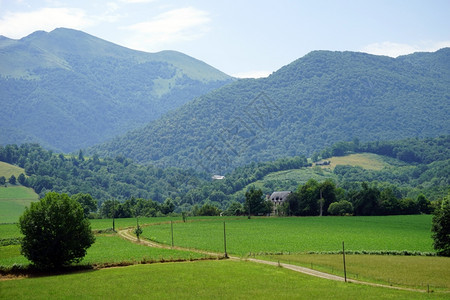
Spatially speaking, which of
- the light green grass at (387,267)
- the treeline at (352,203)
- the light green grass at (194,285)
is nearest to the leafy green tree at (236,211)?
the treeline at (352,203)

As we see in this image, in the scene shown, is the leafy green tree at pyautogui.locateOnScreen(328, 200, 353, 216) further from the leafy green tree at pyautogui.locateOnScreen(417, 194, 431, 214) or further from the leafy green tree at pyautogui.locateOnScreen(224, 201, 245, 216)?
the leafy green tree at pyautogui.locateOnScreen(224, 201, 245, 216)

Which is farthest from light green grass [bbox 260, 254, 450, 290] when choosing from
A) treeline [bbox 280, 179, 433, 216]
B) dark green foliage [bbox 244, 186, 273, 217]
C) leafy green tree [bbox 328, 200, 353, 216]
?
dark green foliage [bbox 244, 186, 273, 217]

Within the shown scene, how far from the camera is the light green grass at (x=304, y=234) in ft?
236

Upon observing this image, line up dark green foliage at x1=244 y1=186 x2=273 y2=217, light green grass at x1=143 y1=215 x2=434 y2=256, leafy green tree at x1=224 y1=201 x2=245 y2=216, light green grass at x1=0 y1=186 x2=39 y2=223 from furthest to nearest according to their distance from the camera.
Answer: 1. light green grass at x1=0 y1=186 x2=39 y2=223
2. leafy green tree at x1=224 y1=201 x2=245 y2=216
3. dark green foliage at x1=244 y1=186 x2=273 y2=217
4. light green grass at x1=143 y1=215 x2=434 y2=256

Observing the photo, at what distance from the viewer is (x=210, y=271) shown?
172 ft

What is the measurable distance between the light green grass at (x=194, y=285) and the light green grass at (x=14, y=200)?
323 feet

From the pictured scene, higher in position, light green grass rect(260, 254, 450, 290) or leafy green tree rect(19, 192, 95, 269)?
leafy green tree rect(19, 192, 95, 269)

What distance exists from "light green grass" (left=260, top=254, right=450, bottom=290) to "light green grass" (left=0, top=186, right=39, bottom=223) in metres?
102

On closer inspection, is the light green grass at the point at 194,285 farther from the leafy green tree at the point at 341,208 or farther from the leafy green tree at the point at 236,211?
the leafy green tree at the point at 236,211

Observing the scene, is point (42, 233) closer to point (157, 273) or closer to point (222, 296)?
point (157, 273)

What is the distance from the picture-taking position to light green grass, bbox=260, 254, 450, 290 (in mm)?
47938

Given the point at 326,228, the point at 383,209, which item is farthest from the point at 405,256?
the point at 383,209

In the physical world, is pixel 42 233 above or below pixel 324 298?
above

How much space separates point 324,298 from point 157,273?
17.7 metres
